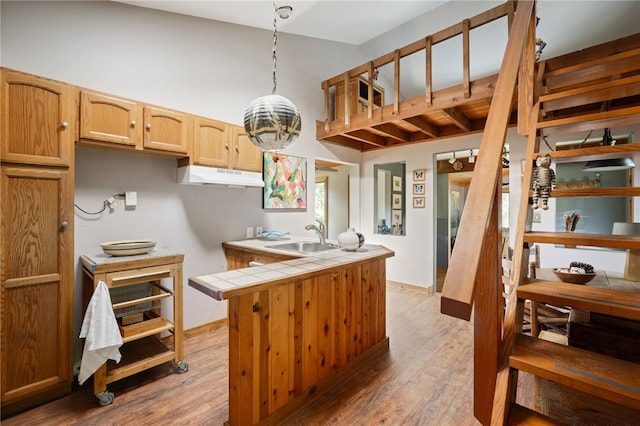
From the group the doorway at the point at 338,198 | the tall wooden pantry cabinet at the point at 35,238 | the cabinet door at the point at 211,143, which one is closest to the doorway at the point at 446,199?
the doorway at the point at 338,198

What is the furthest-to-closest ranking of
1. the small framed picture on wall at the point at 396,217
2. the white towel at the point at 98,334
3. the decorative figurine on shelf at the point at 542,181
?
the small framed picture on wall at the point at 396,217, the white towel at the point at 98,334, the decorative figurine on shelf at the point at 542,181

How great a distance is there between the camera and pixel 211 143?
261cm

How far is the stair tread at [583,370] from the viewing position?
790 millimetres

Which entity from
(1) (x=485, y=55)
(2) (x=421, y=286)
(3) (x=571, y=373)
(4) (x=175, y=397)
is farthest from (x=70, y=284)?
(1) (x=485, y=55)

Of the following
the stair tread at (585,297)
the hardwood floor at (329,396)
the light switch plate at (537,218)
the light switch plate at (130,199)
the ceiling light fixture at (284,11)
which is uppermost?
the ceiling light fixture at (284,11)

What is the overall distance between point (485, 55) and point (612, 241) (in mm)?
3748

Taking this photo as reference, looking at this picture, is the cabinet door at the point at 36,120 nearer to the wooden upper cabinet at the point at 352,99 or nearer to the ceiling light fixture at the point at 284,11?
the ceiling light fixture at the point at 284,11

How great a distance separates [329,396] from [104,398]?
1.48 meters

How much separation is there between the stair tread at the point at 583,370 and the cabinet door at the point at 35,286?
2503mm

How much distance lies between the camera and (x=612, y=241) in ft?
3.60

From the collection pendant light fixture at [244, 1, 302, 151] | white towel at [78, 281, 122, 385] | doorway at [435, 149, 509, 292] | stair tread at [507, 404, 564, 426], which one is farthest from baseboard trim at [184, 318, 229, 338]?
doorway at [435, 149, 509, 292]

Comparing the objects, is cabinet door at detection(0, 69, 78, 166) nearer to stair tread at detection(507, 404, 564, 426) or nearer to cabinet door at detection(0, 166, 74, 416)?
cabinet door at detection(0, 166, 74, 416)

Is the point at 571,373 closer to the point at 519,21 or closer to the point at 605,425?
the point at 605,425

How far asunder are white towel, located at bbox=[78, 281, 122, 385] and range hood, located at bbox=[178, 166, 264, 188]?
3.46 ft
